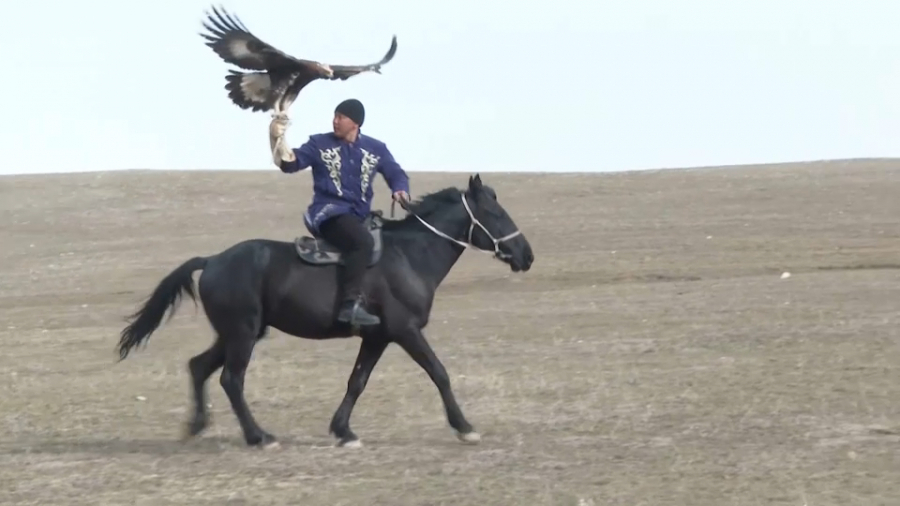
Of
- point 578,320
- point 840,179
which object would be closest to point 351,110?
point 578,320

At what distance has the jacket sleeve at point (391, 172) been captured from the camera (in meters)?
10.2

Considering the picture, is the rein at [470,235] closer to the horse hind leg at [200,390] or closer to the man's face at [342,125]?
the man's face at [342,125]

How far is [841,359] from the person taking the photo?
13.3 metres

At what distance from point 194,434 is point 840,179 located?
110ft

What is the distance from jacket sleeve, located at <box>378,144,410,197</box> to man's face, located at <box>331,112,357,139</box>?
0.36 m

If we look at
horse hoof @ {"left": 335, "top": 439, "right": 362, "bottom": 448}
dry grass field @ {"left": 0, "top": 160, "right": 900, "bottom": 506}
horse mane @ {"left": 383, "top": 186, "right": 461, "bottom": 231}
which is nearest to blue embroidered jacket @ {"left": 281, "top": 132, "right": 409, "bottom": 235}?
horse mane @ {"left": 383, "top": 186, "right": 461, "bottom": 231}

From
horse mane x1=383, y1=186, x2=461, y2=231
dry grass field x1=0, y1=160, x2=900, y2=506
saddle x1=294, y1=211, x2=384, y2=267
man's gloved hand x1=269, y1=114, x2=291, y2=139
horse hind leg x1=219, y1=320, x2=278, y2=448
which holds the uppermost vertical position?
man's gloved hand x1=269, y1=114, x2=291, y2=139

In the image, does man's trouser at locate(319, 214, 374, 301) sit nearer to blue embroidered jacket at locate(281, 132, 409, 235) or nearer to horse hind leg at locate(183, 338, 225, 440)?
blue embroidered jacket at locate(281, 132, 409, 235)

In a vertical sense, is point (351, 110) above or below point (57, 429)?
above

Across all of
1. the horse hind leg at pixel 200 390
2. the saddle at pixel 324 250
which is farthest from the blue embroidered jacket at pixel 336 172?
the horse hind leg at pixel 200 390

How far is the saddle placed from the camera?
9.92 m

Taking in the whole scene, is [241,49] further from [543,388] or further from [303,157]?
[543,388]

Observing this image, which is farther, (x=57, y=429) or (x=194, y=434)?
(x=57, y=429)

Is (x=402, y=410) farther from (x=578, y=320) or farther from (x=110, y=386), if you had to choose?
(x=578, y=320)
